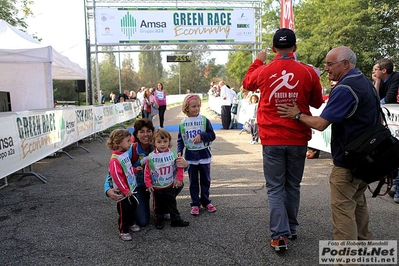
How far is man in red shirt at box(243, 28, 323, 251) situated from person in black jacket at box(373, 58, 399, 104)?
2.60m

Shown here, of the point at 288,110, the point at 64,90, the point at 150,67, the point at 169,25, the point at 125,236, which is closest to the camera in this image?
the point at 288,110

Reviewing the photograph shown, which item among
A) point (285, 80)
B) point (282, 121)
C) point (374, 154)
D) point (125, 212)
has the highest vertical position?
point (285, 80)

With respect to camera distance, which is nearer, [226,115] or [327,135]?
[327,135]

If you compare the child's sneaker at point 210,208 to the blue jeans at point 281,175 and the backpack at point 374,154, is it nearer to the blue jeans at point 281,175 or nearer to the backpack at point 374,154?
the blue jeans at point 281,175

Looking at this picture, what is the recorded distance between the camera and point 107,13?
56.9ft

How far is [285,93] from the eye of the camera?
3.05m

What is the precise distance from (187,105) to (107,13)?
15.0m

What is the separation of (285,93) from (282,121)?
0.25 meters

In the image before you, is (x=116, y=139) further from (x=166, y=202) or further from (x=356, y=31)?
(x=356, y=31)

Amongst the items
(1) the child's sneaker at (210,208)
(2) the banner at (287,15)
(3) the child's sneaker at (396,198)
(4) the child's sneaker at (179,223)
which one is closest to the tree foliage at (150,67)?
(2) the banner at (287,15)

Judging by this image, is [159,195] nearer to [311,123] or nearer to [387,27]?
[311,123]

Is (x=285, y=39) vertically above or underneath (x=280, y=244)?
above

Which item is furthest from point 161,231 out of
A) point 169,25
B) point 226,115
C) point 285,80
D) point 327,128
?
point 169,25

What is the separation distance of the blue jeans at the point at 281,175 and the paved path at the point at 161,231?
0.28 metres
